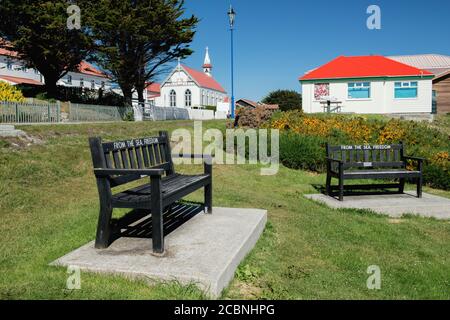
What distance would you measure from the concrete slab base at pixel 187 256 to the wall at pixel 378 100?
28.7m

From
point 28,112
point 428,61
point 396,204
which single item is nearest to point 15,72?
point 28,112

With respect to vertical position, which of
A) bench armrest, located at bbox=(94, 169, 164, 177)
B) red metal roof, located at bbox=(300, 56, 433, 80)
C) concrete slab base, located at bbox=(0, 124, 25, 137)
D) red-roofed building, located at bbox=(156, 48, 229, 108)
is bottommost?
bench armrest, located at bbox=(94, 169, 164, 177)

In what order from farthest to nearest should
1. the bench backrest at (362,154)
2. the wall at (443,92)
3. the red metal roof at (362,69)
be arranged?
the wall at (443,92)
the red metal roof at (362,69)
the bench backrest at (362,154)

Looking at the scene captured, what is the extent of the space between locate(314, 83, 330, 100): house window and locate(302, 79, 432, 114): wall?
Answer: 9.6 inches

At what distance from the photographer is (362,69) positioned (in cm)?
3247

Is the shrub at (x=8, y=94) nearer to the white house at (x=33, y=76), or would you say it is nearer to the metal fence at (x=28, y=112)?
the metal fence at (x=28, y=112)

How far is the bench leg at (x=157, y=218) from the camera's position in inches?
159

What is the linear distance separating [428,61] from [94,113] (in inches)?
1725

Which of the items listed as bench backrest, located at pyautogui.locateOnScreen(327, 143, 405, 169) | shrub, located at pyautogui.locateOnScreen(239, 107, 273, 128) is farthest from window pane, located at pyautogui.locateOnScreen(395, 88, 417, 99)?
bench backrest, located at pyautogui.locateOnScreen(327, 143, 405, 169)

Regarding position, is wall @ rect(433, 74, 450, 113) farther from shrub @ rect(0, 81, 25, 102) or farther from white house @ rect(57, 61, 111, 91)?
white house @ rect(57, 61, 111, 91)

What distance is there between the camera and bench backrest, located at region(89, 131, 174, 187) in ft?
13.9

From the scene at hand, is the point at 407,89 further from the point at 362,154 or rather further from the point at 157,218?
the point at 157,218

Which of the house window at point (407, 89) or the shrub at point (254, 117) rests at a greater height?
the house window at point (407, 89)

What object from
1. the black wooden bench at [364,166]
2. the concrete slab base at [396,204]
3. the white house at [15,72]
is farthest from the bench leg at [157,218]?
the white house at [15,72]
